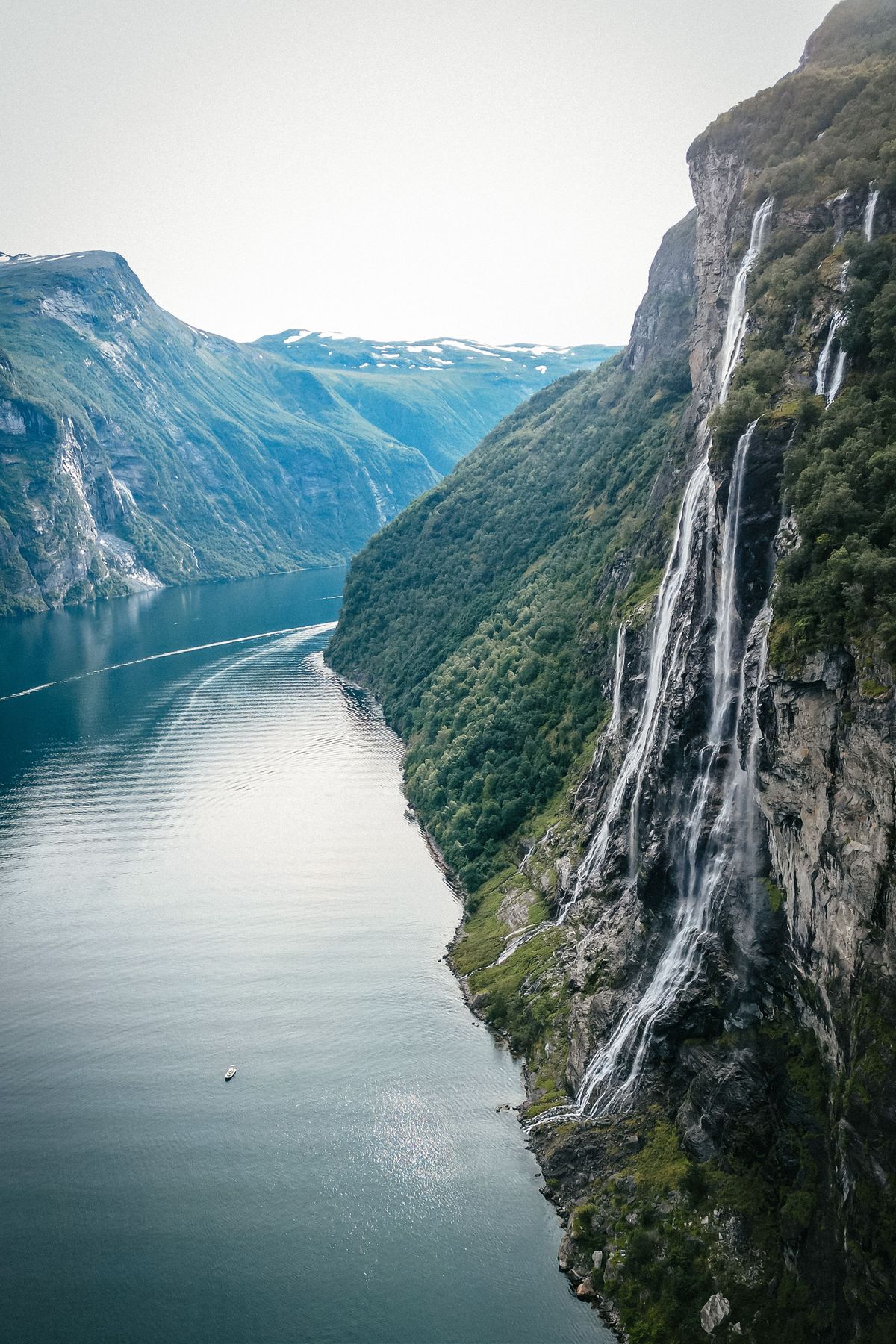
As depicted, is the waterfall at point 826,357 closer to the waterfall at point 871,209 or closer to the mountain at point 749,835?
the mountain at point 749,835

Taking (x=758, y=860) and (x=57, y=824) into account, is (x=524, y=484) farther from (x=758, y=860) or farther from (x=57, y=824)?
(x=758, y=860)

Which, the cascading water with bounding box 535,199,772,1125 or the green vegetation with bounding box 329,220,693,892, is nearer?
the cascading water with bounding box 535,199,772,1125

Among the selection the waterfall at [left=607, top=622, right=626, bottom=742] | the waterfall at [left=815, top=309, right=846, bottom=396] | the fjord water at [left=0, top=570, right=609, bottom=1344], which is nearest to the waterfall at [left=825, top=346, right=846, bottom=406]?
the waterfall at [left=815, top=309, right=846, bottom=396]

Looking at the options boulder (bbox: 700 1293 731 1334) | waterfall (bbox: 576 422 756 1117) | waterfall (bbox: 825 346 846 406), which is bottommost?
boulder (bbox: 700 1293 731 1334)

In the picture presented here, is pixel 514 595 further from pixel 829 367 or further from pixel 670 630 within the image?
pixel 829 367

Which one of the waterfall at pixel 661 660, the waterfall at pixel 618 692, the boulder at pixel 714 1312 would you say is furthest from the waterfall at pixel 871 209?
the boulder at pixel 714 1312

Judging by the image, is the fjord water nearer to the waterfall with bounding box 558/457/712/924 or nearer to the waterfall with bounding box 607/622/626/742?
the waterfall with bounding box 558/457/712/924
